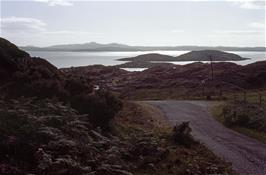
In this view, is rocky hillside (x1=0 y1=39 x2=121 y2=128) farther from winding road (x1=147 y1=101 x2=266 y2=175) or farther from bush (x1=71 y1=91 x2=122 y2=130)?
winding road (x1=147 y1=101 x2=266 y2=175)

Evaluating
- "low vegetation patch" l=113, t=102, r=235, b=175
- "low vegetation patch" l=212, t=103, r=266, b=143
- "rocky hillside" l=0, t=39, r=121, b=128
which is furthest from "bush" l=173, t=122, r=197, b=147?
"low vegetation patch" l=212, t=103, r=266, b=143

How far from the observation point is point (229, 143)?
66.2 feet

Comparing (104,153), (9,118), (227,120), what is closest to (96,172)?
(104,153)

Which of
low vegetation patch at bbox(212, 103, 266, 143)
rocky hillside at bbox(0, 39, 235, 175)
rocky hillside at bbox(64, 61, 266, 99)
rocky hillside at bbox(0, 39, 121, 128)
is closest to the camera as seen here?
rocky hillside at bbox(0, 39, 235, 175)

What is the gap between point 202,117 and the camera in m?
29.7

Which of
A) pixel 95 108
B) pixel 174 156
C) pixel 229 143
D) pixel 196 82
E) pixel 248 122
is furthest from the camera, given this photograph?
pixel 196 82

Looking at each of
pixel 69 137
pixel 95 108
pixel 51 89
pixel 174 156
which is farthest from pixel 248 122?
pixel 69 137

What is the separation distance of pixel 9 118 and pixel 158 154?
5.11 meters

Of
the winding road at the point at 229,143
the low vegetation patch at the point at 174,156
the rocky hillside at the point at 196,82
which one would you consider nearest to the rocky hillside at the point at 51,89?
the low vegetation patch at the point at 174,156

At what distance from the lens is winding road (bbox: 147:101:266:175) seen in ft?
51.9

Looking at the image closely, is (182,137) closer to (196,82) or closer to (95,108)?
(95,108)

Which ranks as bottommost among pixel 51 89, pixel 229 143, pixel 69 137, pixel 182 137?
pixel 229 143

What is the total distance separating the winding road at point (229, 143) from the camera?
15827 millimetres

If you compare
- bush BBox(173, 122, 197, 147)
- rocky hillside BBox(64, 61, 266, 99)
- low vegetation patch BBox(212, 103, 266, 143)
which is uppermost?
bush BBox(173, 122, 197, 147)
